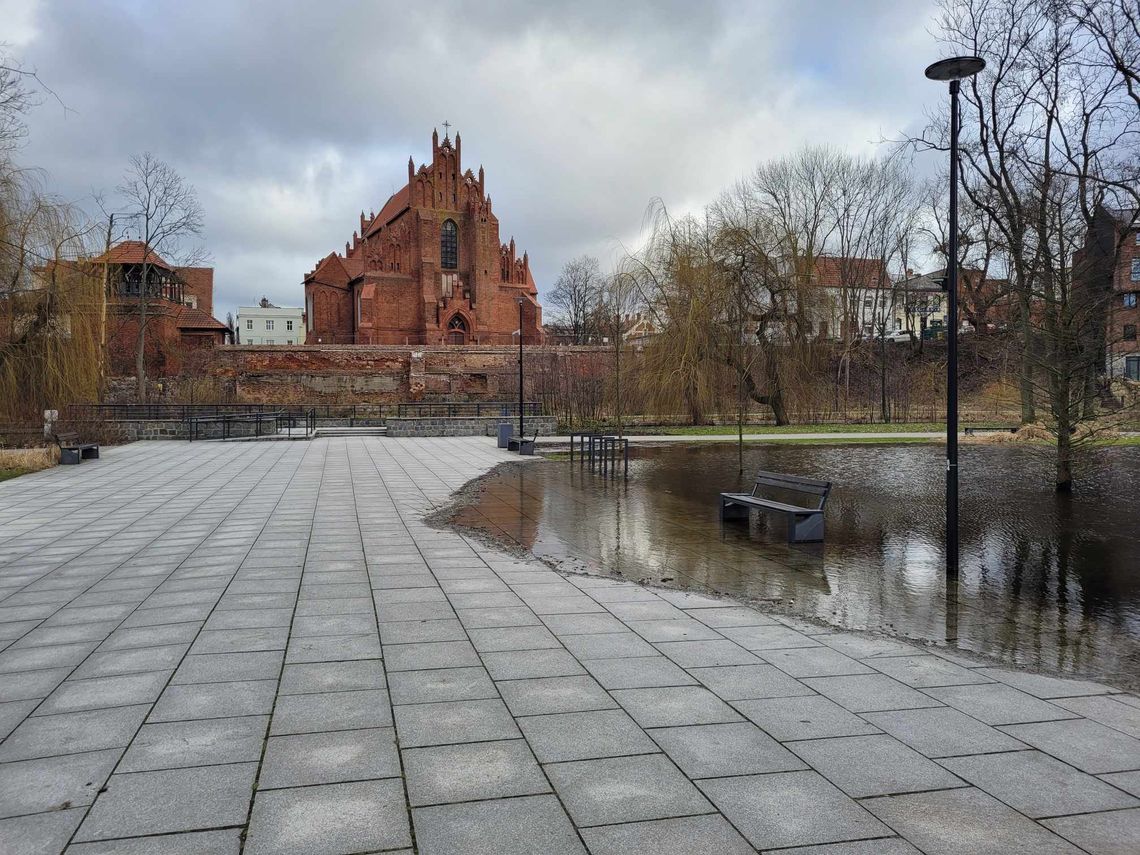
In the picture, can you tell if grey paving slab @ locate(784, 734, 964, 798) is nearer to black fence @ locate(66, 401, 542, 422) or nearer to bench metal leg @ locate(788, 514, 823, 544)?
bench metal leg @ locate(788, 514, 823, 544)

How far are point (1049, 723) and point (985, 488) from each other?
1142 centimetres

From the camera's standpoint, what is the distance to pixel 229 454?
21.3m

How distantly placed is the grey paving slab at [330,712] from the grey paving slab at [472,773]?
0.45 metres

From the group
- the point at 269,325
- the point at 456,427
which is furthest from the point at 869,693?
the point at 269,325

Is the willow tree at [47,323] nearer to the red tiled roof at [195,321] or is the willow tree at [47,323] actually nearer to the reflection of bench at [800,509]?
the reflection of bench at [800,509]

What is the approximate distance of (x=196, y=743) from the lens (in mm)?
3650

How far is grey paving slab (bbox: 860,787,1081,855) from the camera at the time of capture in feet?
9.20

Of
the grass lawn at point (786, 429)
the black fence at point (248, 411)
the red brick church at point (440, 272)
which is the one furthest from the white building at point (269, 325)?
the grass lawn at point (786, 429)

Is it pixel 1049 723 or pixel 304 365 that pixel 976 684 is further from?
pixel 304 365

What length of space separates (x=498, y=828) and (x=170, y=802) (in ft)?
4.24

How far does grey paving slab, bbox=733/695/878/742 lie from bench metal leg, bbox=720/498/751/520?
632cm

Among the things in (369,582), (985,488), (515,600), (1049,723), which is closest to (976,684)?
(1049,723)

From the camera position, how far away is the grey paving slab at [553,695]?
162 inches

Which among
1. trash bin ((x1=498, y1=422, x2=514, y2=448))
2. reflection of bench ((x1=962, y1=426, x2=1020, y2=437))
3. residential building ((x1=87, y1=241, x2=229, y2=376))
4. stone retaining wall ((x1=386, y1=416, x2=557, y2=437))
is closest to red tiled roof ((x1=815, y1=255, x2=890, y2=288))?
reflection of bench ((x1=962, y1=426, x2=1020, y2=437))
